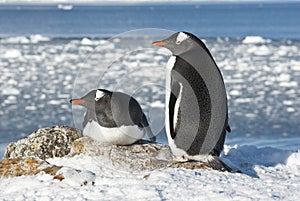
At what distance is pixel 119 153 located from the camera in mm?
3758

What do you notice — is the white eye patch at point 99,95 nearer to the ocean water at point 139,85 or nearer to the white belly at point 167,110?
the ocean water at point 139,85

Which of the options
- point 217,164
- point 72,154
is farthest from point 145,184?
point 72,154

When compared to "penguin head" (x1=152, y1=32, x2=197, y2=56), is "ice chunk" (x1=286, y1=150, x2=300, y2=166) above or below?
below

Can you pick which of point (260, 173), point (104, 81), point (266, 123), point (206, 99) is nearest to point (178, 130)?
point (206, 99)

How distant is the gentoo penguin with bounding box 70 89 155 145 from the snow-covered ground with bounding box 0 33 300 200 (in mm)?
144

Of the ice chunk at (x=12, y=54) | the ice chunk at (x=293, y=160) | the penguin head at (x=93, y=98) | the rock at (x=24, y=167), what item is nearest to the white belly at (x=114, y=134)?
the penguin head at (x=93, y=98)

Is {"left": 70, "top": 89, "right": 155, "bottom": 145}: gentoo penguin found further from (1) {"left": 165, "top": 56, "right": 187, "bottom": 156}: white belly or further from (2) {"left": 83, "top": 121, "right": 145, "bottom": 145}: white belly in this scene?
(1) {"left": 165, "top": 56, "right": 187, "bottom": 156}: white belly

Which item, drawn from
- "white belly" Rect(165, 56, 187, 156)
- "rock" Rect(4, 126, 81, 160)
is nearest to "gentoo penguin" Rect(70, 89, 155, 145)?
"rock" Rect(4, 126, 81, 160)

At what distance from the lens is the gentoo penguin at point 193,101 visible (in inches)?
144

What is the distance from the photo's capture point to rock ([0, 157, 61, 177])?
136 inches

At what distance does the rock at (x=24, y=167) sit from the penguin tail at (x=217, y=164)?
2.75ft

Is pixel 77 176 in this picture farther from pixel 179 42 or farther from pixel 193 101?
pixel 179 42

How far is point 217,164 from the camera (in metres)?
3.59

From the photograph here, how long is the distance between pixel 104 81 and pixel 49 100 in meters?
1.08
